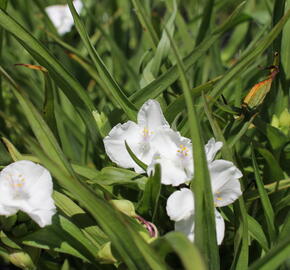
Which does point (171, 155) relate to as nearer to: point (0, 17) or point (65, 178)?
point (65, 178)

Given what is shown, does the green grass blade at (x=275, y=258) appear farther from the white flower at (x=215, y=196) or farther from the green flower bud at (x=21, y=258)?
the green flower bud at (x=21, y=258)

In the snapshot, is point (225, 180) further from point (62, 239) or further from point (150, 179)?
point (62, 239)

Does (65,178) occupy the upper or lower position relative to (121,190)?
upper

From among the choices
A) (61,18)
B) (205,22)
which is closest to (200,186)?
(205,22)

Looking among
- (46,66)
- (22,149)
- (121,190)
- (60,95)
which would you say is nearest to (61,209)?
(121,190)

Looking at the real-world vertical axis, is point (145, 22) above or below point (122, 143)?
above

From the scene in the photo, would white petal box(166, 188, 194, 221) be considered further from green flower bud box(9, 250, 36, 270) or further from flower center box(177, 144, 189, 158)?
green flower bud box(9, 250, 36, 270)

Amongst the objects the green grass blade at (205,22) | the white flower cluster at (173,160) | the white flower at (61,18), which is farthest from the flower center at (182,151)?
the white flower at (61,18)
